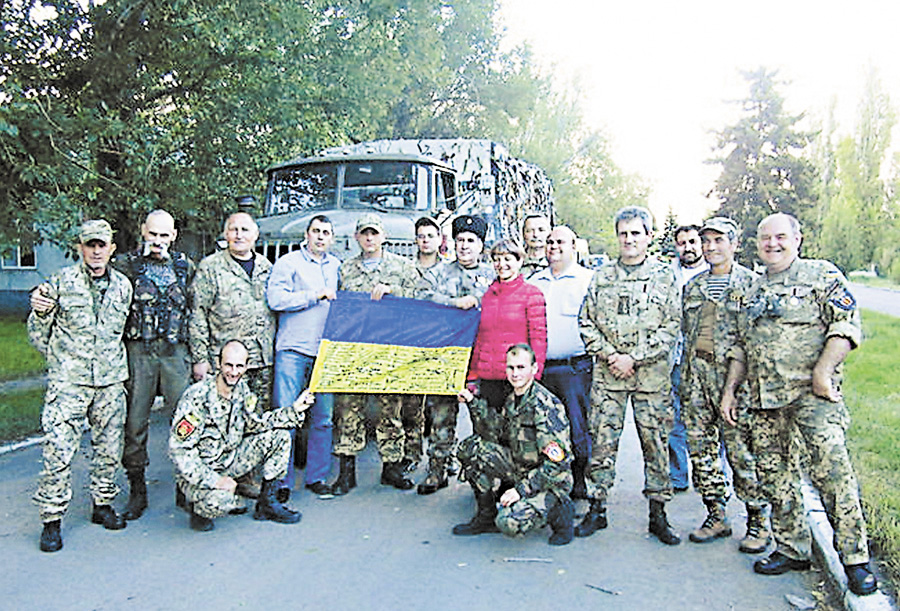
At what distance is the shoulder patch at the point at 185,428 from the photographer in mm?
5117

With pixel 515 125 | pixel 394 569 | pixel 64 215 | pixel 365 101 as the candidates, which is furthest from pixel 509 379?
pixel 515 125

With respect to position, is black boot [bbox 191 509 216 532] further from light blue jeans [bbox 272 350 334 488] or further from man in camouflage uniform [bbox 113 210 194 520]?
light blue jeans [bbox 272 350 334 488]

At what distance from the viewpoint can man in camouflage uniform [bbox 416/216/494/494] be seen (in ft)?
19.7

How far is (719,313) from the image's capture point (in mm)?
4812

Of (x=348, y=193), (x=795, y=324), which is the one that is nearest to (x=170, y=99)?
(x=348, y=193)

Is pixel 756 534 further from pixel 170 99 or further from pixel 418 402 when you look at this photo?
pixel 170 99

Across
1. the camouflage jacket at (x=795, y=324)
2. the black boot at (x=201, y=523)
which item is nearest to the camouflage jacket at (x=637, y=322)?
the camouflage jacket at (x=795, y=324)

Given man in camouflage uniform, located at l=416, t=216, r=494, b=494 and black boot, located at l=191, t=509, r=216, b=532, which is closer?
black boot, located at l=191, t=509, r=216, b=532

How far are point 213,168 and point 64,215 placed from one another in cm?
462

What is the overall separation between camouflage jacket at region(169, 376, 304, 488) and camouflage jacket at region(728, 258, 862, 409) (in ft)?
9.77

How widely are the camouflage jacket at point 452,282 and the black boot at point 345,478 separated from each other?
1.37m

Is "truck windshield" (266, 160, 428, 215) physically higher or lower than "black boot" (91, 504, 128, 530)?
higher

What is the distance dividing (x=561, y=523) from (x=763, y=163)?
117 feet

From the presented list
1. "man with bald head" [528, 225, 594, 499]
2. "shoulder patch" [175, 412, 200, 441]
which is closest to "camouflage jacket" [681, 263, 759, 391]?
"man with bald head" [528, 225, 594, 499]
